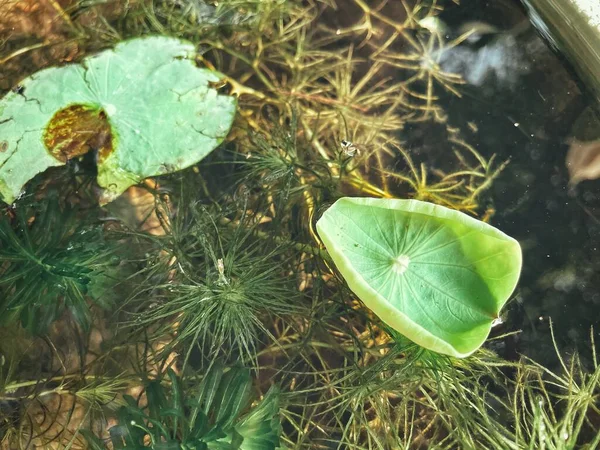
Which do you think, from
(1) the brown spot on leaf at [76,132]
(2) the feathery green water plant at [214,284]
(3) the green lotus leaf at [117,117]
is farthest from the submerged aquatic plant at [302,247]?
(1) the brown spot on leaf at [76,132]

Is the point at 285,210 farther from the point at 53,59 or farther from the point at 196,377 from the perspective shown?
the point at 53,59

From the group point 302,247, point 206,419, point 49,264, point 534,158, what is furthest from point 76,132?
point 534,158

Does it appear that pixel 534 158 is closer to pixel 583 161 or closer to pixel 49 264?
pixel 583 161

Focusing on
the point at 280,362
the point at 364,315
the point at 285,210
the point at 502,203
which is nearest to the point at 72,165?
Result: the point at 285,210

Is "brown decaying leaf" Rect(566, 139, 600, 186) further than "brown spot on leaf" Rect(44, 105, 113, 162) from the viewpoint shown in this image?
Yes

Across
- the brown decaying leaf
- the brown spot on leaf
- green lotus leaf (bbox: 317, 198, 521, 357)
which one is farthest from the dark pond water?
the brown spot on leaf

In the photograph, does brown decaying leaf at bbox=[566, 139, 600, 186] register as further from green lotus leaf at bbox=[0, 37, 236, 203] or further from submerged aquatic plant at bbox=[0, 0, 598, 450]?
green lotus leaf at bbox=[0, 37, 236, 203]

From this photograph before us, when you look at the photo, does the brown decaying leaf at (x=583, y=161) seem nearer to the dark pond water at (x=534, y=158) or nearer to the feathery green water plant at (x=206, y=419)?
the dark pond water at (x=534, y=158)
